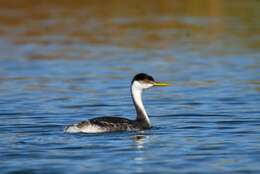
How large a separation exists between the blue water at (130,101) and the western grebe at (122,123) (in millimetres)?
137

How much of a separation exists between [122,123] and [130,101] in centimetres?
420

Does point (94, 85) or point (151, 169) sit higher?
point (94, 85)

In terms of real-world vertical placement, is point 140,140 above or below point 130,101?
below

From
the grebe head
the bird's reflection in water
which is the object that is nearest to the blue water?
the bird's reflection in water

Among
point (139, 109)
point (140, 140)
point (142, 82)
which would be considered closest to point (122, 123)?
point (140, 140)

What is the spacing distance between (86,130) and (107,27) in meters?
20.7

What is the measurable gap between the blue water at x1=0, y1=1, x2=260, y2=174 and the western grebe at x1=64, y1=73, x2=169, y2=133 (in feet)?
0.45

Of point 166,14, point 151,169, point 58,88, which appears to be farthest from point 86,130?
point 166,14

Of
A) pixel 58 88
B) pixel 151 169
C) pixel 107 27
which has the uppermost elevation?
pixel 107 27

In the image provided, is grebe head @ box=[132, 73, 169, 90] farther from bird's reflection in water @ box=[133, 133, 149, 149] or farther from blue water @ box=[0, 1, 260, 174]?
bird's reflection in water @ box=[133, 133, 149, 149]

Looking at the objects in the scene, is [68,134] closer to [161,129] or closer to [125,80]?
[161,129]

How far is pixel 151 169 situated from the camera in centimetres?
1181

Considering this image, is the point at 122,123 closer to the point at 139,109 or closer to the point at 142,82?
the point at 139,109

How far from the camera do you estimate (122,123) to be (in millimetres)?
14672
